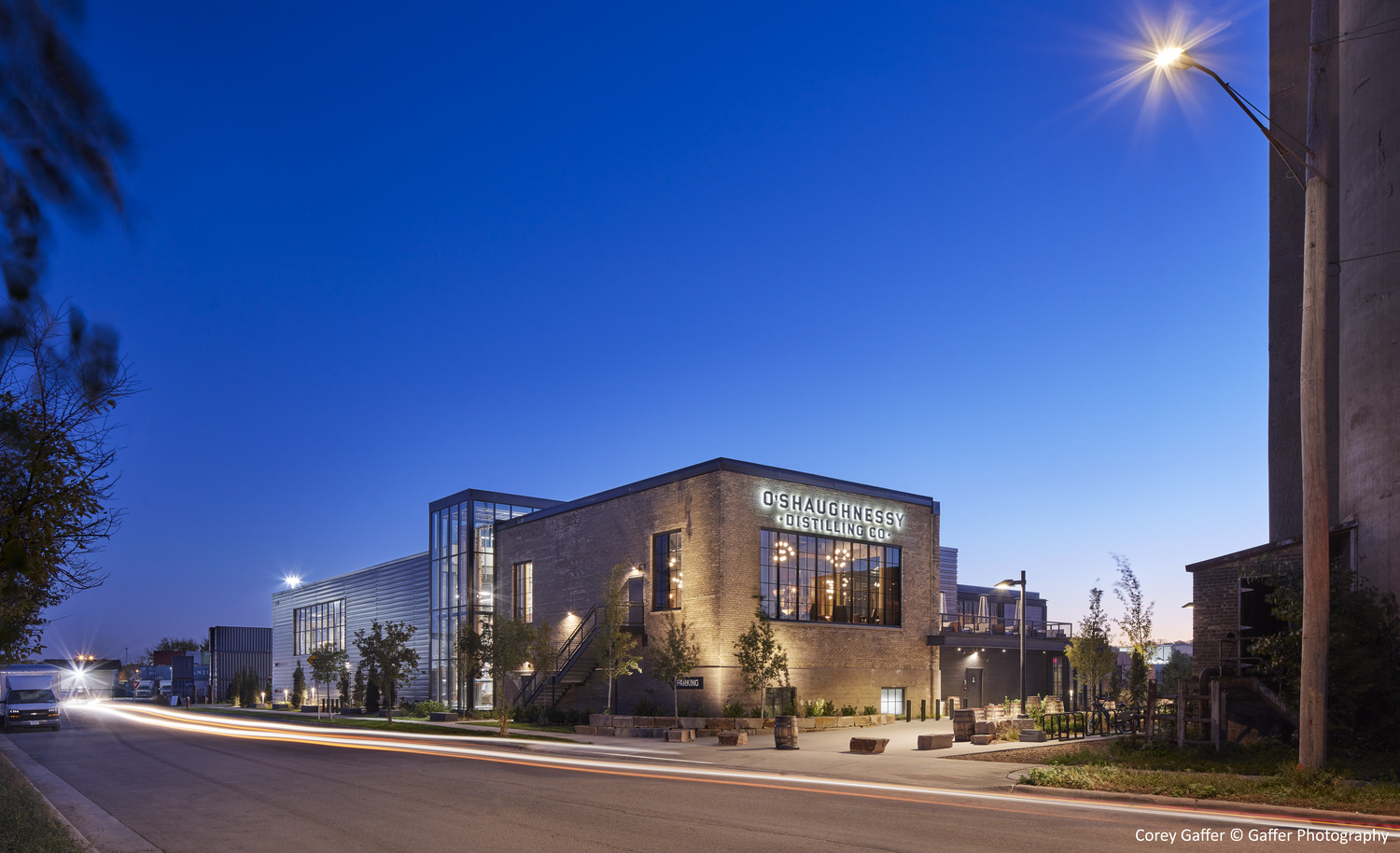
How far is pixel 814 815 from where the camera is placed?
14.5 meters

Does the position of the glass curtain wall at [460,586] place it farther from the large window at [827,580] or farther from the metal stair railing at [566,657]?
the large window at [827,580]

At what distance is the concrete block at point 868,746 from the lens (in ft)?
82.7

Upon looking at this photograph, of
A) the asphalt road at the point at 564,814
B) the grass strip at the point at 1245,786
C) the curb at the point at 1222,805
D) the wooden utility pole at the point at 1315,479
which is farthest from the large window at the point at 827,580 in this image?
the wooden utility pole at the point at 1315,479

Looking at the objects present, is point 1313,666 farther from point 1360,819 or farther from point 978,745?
point 978,745

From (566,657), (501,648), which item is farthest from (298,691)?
(501,648)

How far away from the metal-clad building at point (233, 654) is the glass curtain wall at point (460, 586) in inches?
1719

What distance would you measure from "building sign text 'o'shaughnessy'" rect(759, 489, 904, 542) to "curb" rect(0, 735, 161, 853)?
25029 mm

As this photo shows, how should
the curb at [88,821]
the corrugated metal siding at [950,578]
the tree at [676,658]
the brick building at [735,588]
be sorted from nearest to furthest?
the curb at [88,821], the tree at [676,658], the brick building at [735,588], the corrugated metal siding at [950,578]

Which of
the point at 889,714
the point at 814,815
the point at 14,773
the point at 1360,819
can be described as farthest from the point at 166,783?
the point at 889,714

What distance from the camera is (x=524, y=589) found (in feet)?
165

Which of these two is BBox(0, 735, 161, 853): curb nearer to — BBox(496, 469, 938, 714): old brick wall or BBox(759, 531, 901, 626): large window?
BBox(496, 469, 938, 714): old brick wall

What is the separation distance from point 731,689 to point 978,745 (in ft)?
36.2

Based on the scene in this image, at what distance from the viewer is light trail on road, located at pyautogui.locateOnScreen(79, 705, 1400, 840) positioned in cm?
1442

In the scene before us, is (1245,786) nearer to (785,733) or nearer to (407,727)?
(785,733)
